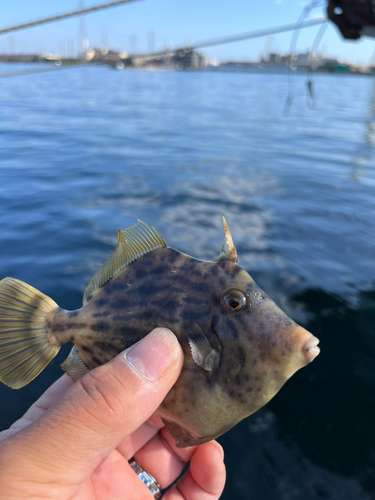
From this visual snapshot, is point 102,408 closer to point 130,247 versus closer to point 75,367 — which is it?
point 75,367

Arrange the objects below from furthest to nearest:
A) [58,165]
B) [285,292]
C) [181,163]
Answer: [181,163] < [58,165] < [285,292]

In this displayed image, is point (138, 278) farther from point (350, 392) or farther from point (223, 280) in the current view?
point (350, 392)

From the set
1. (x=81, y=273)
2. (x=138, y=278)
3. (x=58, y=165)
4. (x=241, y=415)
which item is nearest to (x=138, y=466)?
(x=241, y=415)

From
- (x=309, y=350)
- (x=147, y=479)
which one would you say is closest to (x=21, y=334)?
(x=147, y=479)

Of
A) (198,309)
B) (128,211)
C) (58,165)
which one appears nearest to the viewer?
(198,309)

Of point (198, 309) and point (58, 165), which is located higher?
point (198, 309)

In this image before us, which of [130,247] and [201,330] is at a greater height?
[130,247]
